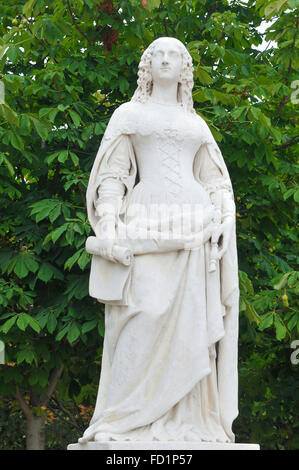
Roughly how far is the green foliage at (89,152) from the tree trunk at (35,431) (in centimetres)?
44

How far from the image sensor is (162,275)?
7.41 m

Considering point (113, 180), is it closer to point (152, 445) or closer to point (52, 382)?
point (152, 445)

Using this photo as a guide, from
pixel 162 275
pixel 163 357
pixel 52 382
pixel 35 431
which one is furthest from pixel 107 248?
pixel 35 431

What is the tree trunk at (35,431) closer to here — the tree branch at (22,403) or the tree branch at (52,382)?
the tree branch at (22,403)

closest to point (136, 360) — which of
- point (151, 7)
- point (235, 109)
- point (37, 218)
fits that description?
point (37, 218)

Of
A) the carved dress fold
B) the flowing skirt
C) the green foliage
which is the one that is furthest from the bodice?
the green foliage

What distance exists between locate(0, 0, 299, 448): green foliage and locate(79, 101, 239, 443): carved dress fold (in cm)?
226

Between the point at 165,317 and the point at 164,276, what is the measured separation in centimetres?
33

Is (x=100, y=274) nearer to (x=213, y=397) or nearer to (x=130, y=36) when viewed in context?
(x=213, y=397)

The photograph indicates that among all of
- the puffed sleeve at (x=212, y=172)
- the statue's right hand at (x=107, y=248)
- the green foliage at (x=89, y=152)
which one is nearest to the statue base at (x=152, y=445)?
the statue's right hand at (x=107, y=248)

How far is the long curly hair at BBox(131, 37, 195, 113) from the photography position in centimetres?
798

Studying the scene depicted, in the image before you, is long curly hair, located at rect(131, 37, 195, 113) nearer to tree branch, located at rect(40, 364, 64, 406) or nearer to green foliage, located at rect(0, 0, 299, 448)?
green foliage, located at rect(0, 0, 299, 448)

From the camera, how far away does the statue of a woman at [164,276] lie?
7.23 metres

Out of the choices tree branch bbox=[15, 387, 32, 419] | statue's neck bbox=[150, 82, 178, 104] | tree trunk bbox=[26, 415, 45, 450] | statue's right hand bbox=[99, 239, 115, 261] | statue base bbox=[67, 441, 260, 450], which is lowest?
statue base bbox=[67, 441, 260, 450]
